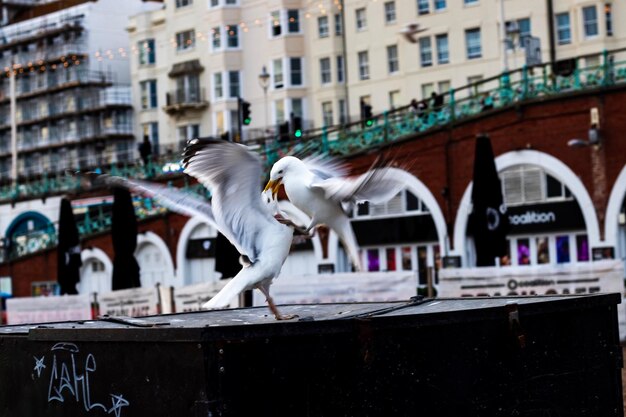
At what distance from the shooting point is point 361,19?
61.3 meters

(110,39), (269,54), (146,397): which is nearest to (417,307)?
(146,397)

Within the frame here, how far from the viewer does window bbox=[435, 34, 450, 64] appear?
58000 mm

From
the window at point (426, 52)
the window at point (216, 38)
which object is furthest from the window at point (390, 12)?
the window at point (216, 38)

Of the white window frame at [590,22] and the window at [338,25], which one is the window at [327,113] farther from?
the white window frame at [590,22]

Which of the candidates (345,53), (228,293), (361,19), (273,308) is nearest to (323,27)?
(345,53)

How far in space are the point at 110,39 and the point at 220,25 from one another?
17548 millimetres

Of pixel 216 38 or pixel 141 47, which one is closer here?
pixel 216 38

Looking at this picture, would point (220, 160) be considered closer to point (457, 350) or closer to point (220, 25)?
point (457, 350)

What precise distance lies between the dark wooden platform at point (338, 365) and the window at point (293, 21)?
5768 centimetres

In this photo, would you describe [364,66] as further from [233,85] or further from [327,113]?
[233,85]

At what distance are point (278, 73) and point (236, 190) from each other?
57.2 m

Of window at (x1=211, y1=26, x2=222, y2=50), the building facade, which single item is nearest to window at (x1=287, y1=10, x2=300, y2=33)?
window at (x1=211, y1=26, x2=222, y2=50)

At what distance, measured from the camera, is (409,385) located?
7039 millimetres

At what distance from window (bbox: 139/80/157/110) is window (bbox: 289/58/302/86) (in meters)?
12.8
